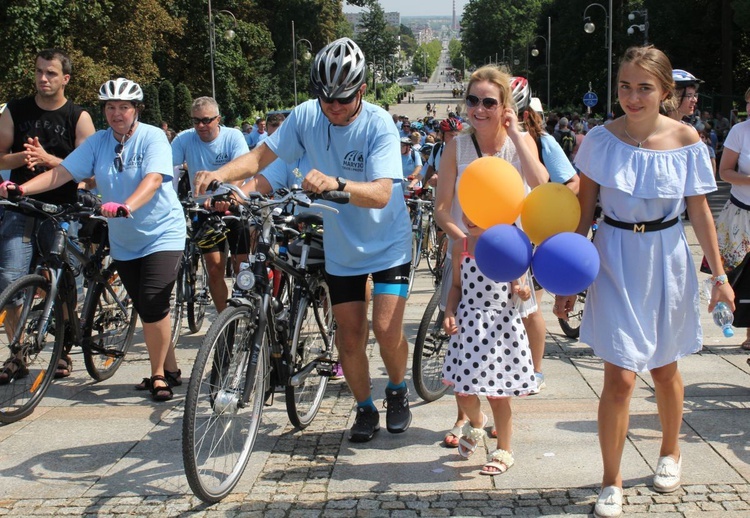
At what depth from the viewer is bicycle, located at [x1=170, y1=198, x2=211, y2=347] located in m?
7.44

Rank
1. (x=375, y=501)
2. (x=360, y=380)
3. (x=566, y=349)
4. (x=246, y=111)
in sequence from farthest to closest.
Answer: (x=246, y=111) → (x=566, y=349) → (x=360, y=380) → (x=375, y=501)

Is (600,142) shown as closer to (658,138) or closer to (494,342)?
(658,138)

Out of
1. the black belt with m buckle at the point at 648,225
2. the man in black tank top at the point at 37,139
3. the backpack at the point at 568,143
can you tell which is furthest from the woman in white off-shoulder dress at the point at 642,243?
the backpack at the point at 568,143

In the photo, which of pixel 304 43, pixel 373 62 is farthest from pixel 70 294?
pixel 373 62

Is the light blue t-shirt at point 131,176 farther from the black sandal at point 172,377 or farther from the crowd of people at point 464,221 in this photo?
the black sandal at point 172,377

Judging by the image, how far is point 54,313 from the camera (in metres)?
5.80

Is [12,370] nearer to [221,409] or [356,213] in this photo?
[221,409]

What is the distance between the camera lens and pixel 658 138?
397 cm

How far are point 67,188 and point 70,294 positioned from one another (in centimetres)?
100

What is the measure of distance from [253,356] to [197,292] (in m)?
3.80

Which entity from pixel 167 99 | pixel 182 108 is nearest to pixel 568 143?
pixel 167 99

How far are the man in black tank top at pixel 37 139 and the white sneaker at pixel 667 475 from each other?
164 inches

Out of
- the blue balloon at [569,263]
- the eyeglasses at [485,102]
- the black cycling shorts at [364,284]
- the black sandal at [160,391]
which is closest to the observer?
the blue balloon at [569,263]

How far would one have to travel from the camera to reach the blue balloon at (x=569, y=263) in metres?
3.81
